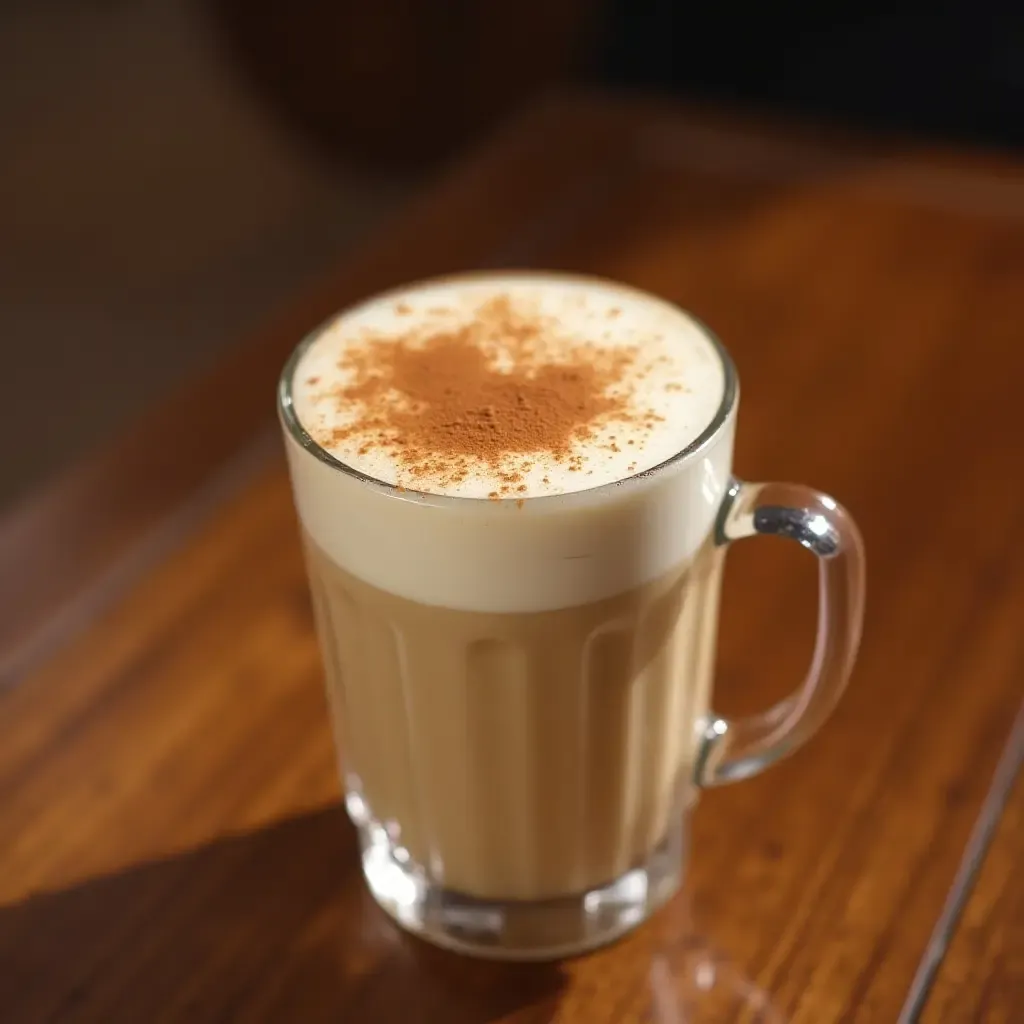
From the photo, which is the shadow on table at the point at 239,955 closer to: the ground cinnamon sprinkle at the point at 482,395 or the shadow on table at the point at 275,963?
the shadow on table at the point at 275,963

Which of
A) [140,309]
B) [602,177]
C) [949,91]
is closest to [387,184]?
[140,309]

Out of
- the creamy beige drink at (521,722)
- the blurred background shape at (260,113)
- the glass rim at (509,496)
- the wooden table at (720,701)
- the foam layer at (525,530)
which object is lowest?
the blurred background shape at (260,113)

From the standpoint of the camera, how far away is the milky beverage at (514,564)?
49 centimetres

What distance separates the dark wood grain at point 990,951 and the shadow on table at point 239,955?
0.18 metres

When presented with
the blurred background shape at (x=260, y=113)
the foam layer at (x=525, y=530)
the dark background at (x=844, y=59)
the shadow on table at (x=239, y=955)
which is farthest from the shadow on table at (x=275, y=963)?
the dark background at (x=844, y=59)

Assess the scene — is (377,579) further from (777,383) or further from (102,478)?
(777,383)

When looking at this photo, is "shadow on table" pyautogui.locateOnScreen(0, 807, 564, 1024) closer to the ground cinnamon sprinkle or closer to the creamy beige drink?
the creamy beige drink

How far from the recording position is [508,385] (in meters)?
0.55

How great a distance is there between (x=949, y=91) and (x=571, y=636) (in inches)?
71.6

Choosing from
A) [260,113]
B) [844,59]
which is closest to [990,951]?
[844,59]

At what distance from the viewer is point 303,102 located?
241 cm

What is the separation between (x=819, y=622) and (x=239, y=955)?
317mm

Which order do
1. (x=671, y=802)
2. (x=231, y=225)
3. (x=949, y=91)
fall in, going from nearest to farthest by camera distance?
(x=671, y=802) → (x=949, y=91) → (x=231, y=225)

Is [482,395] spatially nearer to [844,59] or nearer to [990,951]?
[990,951]
